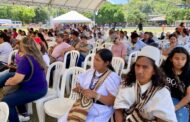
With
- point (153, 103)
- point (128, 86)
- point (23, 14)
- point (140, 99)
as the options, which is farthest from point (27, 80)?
point (23, 14)

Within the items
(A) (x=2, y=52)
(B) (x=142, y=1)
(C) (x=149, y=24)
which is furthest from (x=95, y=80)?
(B) (x=142, y=1)

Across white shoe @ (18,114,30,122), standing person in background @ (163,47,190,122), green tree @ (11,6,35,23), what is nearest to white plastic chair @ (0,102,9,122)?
standing person in background @ (163,47,190,122)

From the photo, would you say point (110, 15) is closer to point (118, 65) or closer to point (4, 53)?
point (4, 53)

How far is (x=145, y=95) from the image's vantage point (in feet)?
6.38

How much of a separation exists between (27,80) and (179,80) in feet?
5.42

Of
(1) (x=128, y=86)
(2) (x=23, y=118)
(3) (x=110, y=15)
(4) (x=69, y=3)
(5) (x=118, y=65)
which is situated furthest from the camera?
(3) (x=110, y=15)

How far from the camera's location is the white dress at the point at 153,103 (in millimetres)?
1813

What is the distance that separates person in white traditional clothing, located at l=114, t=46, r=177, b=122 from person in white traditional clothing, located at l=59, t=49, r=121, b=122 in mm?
263

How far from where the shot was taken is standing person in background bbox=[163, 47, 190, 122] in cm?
236

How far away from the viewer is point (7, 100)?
10.1ft

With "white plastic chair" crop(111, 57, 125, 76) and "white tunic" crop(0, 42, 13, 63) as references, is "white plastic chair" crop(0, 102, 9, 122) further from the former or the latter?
"white tunic" crop(0, 42, 13, 63)

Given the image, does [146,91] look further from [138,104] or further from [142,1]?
[142,1]

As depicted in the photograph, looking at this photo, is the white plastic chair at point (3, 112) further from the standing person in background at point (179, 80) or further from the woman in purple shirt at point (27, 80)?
the standing person in background at point (179, 80)

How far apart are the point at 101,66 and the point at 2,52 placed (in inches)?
131
